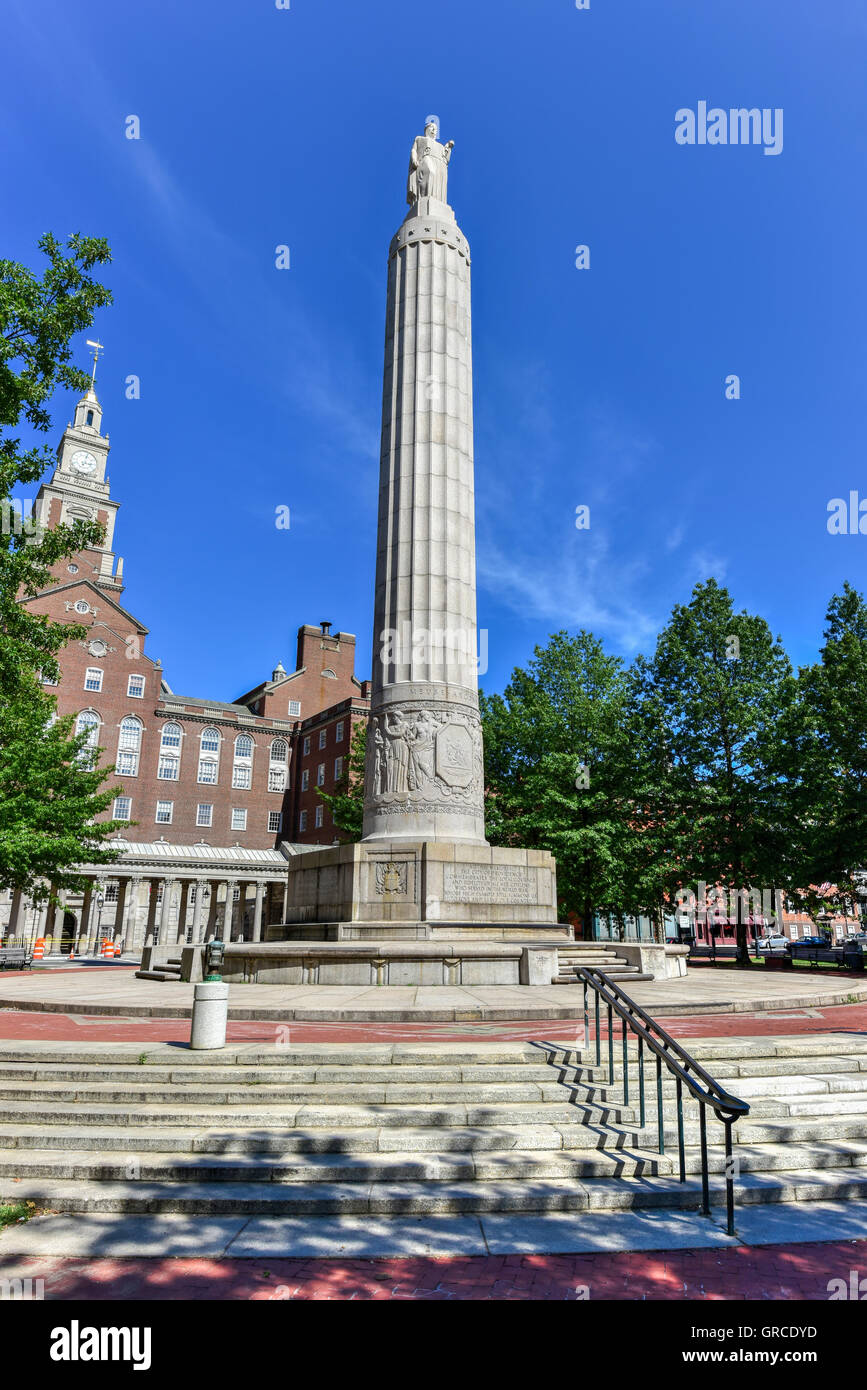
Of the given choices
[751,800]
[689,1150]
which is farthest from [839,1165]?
[751,800]

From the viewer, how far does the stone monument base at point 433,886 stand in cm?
1700

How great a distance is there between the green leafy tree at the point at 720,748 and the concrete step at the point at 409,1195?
88.3 ft

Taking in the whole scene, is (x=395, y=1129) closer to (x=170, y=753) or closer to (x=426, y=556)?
(x=426, y=556)

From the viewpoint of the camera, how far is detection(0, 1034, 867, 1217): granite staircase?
5.88m

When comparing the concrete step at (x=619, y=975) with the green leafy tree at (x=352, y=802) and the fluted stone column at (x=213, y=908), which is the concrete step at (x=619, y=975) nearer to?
the green leafy tree at (x=352, y=802)

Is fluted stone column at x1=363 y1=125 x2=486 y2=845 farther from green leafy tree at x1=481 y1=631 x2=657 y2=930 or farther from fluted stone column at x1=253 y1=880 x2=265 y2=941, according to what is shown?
fluted stone column at x1=253 y1=880 x2=265 y2=941

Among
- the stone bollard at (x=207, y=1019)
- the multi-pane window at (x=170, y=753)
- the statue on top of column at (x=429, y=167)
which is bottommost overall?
the stone bollard at (x=207, y=1019)

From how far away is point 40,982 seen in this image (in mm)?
18703

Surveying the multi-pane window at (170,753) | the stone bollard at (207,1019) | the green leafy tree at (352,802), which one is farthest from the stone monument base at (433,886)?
the multi-pane window at (170,753)

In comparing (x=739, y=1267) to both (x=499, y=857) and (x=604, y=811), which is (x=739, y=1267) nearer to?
(x=499, y=857)

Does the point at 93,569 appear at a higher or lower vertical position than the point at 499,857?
higher
